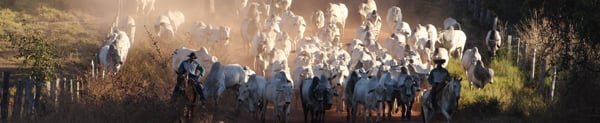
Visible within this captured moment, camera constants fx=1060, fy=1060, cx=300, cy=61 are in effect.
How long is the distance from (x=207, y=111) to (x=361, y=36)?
12800 mm

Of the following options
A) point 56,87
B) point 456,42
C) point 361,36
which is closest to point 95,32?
point 361,36

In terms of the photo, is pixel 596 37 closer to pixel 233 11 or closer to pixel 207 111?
pixel 207 111

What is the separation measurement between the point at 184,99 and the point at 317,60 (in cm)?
870

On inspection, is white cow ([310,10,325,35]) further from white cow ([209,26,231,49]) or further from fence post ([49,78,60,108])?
fence post ([49,78,60,108])

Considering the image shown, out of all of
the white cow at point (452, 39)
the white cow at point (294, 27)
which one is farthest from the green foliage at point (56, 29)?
the white cow at point (452, 39)

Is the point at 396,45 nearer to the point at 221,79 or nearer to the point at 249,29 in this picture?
the point at 249,29

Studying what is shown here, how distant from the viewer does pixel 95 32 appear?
39.0 m

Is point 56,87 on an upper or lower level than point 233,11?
lower

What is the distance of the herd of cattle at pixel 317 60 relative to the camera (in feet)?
81.9

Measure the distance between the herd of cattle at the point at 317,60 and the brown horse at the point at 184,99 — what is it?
2.19 metres

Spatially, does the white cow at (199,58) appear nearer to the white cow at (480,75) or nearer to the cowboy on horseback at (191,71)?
the cowboy on horseback at (191,71)

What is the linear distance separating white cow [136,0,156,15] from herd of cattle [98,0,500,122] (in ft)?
0.13

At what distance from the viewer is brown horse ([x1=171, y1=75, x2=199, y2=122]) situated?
23.0 meters

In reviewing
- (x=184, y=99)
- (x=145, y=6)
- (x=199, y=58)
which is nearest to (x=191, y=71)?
(x=184, y=99)
